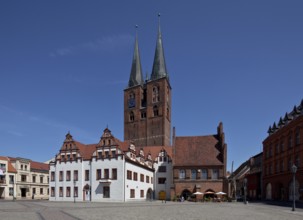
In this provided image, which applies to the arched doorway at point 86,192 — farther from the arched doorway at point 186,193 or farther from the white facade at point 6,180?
the white facade at point 6,180

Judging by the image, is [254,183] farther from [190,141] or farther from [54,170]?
[54,170]

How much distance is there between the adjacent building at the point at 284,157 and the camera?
47.4 m

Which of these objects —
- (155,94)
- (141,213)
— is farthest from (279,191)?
(155,94)

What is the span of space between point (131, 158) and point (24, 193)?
37.2m

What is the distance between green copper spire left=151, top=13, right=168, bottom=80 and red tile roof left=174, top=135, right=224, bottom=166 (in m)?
35.1

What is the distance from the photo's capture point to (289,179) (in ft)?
165

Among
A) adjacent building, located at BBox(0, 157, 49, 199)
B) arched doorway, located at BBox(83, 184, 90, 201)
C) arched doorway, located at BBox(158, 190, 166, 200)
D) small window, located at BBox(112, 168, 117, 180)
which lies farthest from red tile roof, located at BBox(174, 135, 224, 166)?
adjacent building, located at BBox(0, 157, 49, 199)

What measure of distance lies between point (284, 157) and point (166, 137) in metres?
46.4

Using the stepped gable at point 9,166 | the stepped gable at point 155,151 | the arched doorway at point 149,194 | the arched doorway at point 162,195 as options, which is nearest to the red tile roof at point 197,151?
the stepped gable at point 155,151

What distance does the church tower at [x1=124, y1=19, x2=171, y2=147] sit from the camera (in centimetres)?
9738

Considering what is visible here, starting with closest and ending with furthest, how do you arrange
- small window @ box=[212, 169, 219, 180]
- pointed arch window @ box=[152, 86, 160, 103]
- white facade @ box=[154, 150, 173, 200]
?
small window @ box=[212, 169, 219, 180], white facade @ box=[154, 150, 173, 200], pointed arch window @ box=[152, 86, 160, 103]

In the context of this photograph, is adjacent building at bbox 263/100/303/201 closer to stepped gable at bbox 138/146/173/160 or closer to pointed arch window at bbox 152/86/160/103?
stepped gable at bbox 138/146/173/160

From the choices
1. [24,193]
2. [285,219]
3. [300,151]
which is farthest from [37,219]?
[24,193]

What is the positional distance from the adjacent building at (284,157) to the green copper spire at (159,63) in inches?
1778
